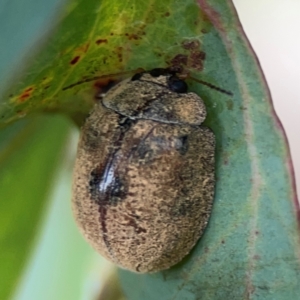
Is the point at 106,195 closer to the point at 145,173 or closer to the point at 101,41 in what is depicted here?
the point at 145,173

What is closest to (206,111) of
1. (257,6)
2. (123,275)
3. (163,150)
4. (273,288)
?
(163,150)

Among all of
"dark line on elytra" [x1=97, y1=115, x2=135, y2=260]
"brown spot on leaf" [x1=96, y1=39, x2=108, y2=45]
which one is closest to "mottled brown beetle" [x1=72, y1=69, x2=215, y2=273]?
"dark line on elytra" [x1=97, y1=115, x2=135, y2=260]

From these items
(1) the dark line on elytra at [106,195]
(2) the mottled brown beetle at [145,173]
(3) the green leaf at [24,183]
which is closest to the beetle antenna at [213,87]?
(2) the mottled brown beetle at [145,173]

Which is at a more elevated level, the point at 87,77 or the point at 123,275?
the point at 87,77

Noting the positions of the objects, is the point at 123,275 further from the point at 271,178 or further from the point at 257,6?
the point at 257,6

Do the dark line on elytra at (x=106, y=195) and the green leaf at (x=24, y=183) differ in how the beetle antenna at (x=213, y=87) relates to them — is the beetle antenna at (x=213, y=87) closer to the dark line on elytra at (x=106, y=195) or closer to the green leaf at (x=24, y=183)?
the dark line on elytra at (x=106, y=195)

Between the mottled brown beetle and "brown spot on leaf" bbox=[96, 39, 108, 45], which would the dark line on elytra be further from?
"brown spot on leaf" bbox=[96, 39, 108, 45]

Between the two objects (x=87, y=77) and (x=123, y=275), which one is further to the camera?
(x=123, y=275)
